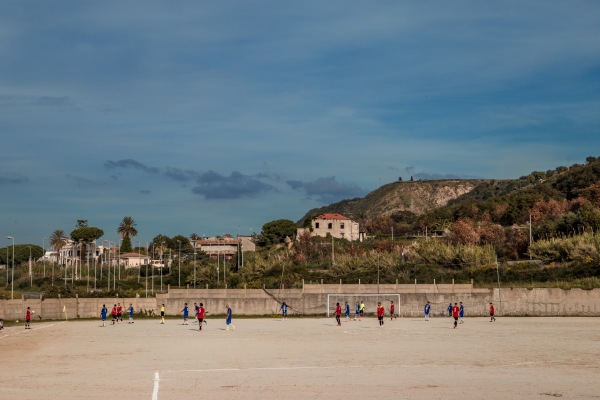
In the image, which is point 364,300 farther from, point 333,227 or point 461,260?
point 333,227

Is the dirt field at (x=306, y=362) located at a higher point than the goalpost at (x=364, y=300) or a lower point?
lower

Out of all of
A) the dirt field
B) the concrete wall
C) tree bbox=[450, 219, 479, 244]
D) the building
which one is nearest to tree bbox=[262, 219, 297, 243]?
the building

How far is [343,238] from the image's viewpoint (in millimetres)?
135000

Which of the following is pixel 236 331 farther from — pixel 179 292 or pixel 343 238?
pixel 343 238

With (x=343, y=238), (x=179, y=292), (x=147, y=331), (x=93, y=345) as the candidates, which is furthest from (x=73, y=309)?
(x=343, y=238)

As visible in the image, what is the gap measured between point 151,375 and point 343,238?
110438 mm

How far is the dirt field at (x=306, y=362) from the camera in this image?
71.2 feet

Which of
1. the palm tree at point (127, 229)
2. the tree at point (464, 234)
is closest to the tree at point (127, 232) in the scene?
the palm tree at point (127, 229)

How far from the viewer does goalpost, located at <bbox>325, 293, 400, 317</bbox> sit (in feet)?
183

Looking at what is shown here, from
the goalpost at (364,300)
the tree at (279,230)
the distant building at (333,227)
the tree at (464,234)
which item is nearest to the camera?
the goalpost at (364,300)

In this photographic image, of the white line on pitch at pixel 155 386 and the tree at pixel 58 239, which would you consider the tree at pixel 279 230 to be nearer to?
the tree at pixel 58 239

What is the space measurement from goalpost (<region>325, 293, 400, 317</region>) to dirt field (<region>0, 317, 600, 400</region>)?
8.88 m

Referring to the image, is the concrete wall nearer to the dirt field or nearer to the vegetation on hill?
the vegetation on hill

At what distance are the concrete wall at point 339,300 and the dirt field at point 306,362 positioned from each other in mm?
7656
